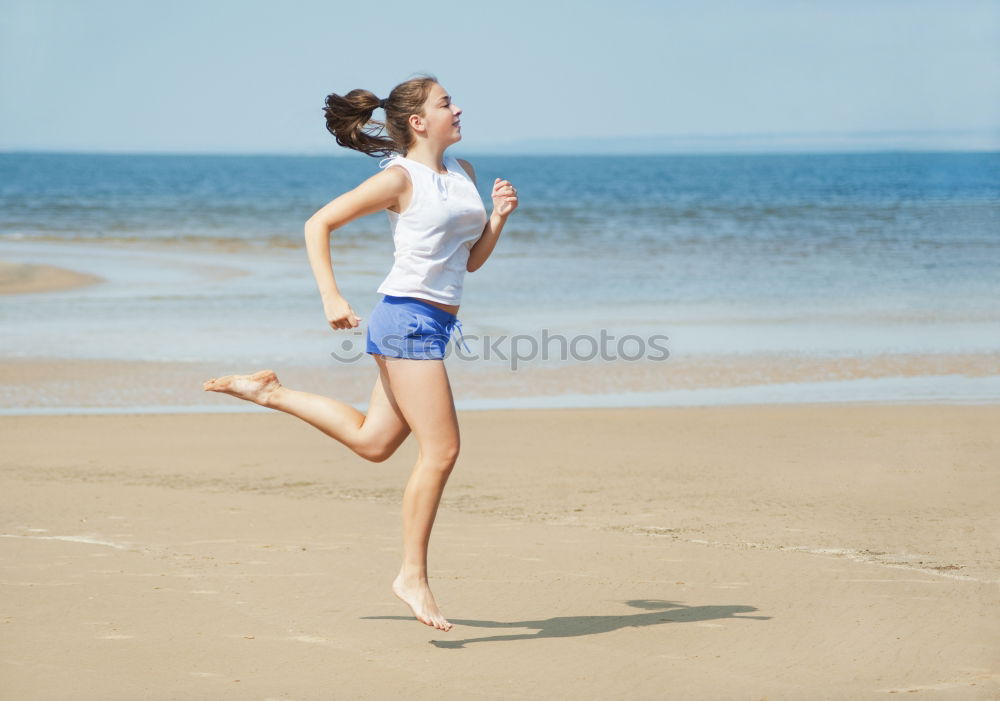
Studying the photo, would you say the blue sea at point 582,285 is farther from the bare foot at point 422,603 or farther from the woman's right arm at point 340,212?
the woman's right arm at point 340,212

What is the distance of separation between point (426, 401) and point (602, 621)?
3.90ft

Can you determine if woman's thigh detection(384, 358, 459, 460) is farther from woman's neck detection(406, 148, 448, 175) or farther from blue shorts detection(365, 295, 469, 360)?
woman's neck detection(406, 148, 448, 175)

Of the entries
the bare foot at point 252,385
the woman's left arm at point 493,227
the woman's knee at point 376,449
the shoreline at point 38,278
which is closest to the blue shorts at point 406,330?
the woman's left arm at point 493,227

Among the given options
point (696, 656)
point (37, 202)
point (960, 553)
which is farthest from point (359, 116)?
point (37, 202)

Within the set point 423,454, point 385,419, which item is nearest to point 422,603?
point 423,454

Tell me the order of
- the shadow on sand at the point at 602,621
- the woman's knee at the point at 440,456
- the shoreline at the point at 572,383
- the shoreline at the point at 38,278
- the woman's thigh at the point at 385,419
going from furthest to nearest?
the shoreline at the point at 38,278, the shoreline at the point at 572,383, the shadow on sand at the point at 602,621, the woman's thigh at the point at 385,419, the woman's knee at the point at 440,456

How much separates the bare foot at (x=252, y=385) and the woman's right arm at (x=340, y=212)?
0.70m

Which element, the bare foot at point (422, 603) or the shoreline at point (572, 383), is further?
the shoreline at point (572, 383)

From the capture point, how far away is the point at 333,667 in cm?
A: 417

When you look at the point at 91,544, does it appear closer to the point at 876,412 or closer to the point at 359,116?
the point at 359,116

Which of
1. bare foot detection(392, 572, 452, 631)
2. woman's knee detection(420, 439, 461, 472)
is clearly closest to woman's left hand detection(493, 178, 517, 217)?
woman's knee detection(420, 439, 461, 472)

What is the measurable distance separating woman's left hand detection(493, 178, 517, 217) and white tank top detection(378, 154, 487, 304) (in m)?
0.16

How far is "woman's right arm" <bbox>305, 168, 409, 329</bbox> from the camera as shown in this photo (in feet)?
13.5

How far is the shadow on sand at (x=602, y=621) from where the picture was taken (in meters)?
4.63
